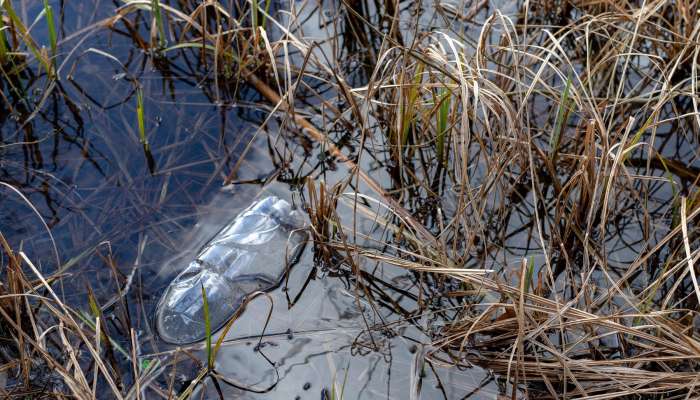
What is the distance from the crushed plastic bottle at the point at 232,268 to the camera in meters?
2.13

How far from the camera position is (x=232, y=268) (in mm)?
2293

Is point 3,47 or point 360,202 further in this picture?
point 3,47

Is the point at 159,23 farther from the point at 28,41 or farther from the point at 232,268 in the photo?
the point at 232,268

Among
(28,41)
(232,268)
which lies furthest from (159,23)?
(232,268)

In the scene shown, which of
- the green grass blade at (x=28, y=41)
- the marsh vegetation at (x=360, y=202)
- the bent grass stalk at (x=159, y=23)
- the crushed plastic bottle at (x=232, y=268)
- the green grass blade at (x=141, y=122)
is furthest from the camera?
the bent grass stalk at (x=159, y=23)

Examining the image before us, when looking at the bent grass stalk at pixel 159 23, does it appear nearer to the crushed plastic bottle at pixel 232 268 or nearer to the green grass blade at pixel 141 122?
the green grass blade at pixel 141 122

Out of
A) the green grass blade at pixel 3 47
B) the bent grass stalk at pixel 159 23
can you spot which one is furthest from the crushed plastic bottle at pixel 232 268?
the green grass blade at pixel 3 47

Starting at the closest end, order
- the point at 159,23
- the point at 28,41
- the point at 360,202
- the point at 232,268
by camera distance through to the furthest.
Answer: the point at 232,268
the point at 360,202
the point at 28,41
the point at 159,23

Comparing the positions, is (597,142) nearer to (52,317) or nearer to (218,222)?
(218,222)

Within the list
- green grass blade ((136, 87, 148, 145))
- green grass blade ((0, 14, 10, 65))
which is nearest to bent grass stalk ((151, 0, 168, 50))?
green grass blade ((136, 87, 148, 145))

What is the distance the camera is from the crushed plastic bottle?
6.98 feet

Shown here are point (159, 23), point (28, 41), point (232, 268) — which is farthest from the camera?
point (159, 23)

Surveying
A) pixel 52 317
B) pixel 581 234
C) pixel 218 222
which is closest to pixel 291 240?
pixel 218 222

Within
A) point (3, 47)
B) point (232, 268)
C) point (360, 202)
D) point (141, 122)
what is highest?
point (3, 47)
